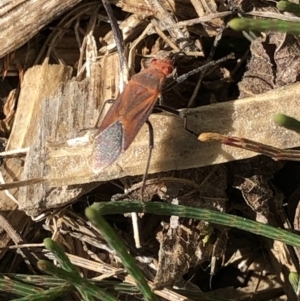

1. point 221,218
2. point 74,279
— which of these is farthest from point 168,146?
point 74,279

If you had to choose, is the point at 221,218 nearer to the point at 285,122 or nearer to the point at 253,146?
the point at 253,146

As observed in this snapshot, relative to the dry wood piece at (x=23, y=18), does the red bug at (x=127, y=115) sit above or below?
below

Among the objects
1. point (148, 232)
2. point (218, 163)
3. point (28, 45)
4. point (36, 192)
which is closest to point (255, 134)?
point (218, 163)

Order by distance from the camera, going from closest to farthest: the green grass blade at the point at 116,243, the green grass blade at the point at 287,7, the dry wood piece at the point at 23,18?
the green grass blade at the point at 116,243, the green grass blade at the point at 287,7, the dry wood piece at the point at 23,18

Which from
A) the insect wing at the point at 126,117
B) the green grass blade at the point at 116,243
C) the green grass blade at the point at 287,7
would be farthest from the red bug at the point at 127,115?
the green grass blade at the point at 287,7

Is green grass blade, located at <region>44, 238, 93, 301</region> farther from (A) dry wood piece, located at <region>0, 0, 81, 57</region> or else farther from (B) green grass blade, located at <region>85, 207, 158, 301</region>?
(A) dry wood piece, located at <region>0, 0, 81, 57</region>

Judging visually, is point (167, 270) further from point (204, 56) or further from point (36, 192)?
point (204, 56)

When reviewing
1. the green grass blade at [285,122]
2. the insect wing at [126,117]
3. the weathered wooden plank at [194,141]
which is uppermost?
the green grass blade at [285,122]

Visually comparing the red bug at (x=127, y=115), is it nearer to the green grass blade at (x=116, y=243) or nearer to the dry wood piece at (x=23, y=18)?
the dry wood piece at (x=23, y=18)
